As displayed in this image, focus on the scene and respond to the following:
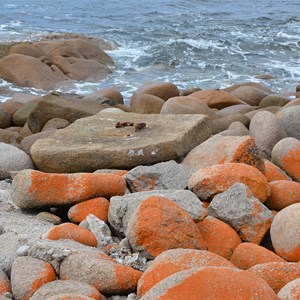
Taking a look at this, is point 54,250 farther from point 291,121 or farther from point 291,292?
point 291,121

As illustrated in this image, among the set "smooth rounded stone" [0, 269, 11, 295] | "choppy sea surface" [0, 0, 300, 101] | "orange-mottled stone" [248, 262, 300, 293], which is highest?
"orange-mottled stone" [248, 262, 300, 293]

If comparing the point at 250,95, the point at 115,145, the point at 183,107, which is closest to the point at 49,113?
the point at 183,107

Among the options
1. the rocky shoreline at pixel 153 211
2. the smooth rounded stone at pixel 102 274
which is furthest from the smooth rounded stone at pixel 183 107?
the smooth rounded stone at pixel 102 274

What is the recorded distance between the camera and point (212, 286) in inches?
106

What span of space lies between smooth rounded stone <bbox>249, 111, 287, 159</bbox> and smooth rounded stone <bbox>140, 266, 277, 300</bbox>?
311 cm

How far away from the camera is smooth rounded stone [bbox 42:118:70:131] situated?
7828mm

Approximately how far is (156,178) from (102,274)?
163 centimetres

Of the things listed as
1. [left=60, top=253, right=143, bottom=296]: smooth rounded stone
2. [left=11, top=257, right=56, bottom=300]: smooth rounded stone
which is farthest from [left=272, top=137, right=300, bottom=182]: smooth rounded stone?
[left=11, top=257, right=56, bottom=300]: smooth rounded stone

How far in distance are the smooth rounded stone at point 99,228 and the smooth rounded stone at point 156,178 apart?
0.73 metres

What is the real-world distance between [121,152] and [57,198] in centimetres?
103

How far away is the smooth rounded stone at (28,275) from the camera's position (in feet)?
10.5

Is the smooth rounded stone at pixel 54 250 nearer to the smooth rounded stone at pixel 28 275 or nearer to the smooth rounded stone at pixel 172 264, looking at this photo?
the smooth rounded stone at pixel 28 275

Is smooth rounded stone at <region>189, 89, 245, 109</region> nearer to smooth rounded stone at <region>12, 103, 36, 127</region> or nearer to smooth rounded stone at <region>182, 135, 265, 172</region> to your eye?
smooth rounded stone at <region>12, 103, 36, 127</region>

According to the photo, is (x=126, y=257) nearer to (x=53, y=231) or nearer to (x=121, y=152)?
→ (x=53, y=231)
